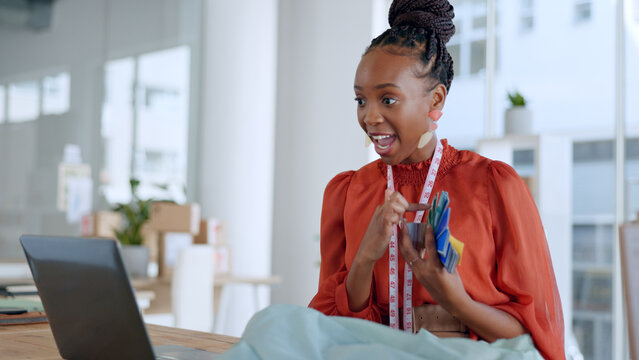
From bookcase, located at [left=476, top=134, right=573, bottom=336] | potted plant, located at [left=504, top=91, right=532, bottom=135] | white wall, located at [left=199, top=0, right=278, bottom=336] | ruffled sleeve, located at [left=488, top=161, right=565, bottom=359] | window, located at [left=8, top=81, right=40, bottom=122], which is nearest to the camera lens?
ruffled sleeve, located at [left=488, top=161, right=565, bottom=359]

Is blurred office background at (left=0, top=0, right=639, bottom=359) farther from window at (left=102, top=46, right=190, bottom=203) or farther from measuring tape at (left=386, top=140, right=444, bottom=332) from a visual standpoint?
measuring tape at (left=386, top=140, right=444, bottom=332)

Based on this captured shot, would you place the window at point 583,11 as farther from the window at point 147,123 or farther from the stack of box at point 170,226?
the window at point 147,123

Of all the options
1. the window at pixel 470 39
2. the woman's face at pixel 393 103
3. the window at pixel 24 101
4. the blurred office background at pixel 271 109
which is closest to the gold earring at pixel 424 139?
the woman's face at pixel 393 103

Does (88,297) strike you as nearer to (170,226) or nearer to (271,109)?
(170,226)

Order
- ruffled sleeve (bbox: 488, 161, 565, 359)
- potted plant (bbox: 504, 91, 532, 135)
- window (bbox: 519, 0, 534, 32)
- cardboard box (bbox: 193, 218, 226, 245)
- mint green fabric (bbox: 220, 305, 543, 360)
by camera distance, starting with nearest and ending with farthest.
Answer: mint green fabric (bbox: 220, 305, 543, 360), ruffled sleeve (bbox: 488, 161, 565, 359), potted plant (bbox: 504, 91, 532, 135), cardboard box (bbox: 193, 218, 226, 245), window (bbox: 519, 0, 534, 32)

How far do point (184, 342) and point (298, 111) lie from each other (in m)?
5.74

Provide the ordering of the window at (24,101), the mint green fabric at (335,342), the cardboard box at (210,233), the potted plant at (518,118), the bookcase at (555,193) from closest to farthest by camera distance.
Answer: the mint green fabric at (335,342)
the bookcase at (555,193)
the potted plant at (518,118)
the cardboard box at (210,233)
the window at (24,101)

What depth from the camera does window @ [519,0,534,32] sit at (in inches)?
230

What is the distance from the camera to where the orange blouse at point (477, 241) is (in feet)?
3.59

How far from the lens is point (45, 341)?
50.8 inches

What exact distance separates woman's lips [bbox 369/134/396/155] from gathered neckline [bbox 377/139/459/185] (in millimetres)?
87

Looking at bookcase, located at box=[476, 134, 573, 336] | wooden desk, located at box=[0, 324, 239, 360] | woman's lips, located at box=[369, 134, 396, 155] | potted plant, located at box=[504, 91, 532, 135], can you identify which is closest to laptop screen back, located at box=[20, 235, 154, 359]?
wooden desk, located at box=[0, 324, 239, 360]

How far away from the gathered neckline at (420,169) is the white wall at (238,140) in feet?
17.6

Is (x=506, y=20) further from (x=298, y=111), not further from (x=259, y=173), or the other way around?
(x=259, y=173)
